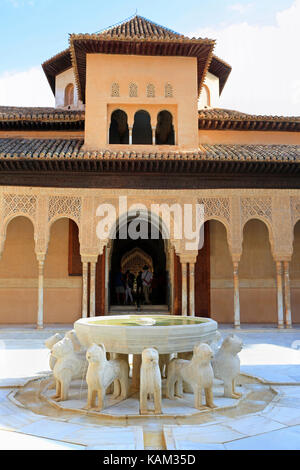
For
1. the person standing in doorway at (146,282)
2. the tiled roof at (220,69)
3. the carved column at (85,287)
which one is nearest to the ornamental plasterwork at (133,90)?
the tiled roof at (220,69)

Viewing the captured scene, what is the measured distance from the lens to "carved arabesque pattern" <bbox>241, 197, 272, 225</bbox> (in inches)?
470

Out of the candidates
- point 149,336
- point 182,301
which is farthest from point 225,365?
point 182,301

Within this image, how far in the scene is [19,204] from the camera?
38.3ft

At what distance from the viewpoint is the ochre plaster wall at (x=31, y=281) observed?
43.3ft

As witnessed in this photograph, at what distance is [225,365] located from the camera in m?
4.77

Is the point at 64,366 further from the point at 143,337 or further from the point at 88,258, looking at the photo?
the point at 88,258

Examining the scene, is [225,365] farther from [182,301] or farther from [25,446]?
[182,301]

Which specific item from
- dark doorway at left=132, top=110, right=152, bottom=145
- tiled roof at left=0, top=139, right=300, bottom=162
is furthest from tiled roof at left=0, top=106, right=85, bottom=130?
dark doorway at left=132, top=110, right=152, bottom=145

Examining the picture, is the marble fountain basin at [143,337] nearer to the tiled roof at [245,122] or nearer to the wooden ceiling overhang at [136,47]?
the wooden ceiling overhang at [136,47]

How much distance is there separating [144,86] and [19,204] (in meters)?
5.33

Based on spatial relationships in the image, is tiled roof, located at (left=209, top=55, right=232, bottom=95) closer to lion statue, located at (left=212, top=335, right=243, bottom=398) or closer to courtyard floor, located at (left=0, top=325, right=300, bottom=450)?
courtyard floor, located at (left=0, top=325, right=300, bottom=450)

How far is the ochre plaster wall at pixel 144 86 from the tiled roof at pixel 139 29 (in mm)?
839

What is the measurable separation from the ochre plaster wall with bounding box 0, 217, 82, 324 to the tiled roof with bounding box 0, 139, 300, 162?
8.22 feet

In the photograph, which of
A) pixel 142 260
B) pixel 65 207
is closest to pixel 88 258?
pixel 65 207
